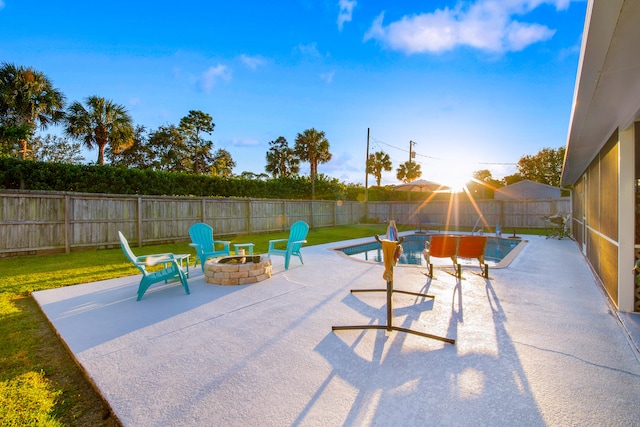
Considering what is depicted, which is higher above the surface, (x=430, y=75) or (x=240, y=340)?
(x=430, y=75)

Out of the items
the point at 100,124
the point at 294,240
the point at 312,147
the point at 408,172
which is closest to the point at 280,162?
the point at 312,147

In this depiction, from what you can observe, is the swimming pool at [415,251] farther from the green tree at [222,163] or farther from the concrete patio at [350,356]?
the green tree at [222,163]

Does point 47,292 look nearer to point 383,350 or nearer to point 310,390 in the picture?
point 310,390

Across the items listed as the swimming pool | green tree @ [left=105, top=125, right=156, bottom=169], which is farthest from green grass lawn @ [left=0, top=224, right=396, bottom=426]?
green tree @ [left=105, top=125, right=156, bottom=169]

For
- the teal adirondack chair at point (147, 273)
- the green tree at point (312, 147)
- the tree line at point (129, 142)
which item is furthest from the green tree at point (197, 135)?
the teal adirondack chair at point (147, 273)

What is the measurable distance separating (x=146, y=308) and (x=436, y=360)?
11.4ft

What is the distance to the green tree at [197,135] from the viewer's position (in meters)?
24.5

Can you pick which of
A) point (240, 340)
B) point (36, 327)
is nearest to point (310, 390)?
point (240, 340)

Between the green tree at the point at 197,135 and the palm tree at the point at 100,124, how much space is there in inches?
355

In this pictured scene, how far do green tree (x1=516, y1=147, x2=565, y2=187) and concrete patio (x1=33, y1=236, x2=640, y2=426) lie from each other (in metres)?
41.6

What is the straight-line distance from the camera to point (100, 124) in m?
14.5

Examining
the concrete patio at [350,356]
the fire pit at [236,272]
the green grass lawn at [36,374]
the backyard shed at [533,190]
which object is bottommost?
the green grass lawn at [36,374]

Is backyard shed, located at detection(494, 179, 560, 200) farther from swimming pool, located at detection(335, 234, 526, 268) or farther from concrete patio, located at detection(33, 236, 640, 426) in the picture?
concrete patio, located at detection(33, 236, 640, 426)

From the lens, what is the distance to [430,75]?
10.5 m
